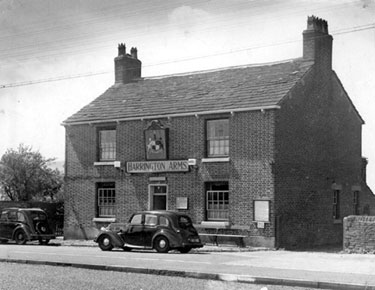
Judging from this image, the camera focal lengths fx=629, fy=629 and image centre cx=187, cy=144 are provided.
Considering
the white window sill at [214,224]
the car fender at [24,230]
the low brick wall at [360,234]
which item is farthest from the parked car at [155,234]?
the low brick wall at [360,234]

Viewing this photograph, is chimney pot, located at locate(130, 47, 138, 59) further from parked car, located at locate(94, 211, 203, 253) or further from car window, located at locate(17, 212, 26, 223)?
parked car, located at locate(94, 211, 203, 253)

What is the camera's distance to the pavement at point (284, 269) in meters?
13.6

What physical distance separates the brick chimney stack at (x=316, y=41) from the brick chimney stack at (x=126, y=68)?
32.1 feet

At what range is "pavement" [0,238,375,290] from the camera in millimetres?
13625

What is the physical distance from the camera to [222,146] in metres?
26.7

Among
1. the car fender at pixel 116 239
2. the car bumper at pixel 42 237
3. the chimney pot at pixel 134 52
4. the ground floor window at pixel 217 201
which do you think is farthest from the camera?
the chimney pot at pixel 134 52

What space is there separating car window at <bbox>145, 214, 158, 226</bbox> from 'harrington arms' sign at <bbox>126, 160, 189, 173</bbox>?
195 inches

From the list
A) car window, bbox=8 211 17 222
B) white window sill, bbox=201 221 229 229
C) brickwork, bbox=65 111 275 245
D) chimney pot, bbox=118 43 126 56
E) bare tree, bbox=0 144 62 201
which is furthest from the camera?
bare tree, bbox=0 144 62 201

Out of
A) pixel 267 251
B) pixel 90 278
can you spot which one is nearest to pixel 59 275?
pixel 90 278

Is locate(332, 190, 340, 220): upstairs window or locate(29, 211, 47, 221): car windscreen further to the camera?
locate(332, 190, 340, 220): upstairs window

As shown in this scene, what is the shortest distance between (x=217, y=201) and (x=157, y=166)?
3.35 meters

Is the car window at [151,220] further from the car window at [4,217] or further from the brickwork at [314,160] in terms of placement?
the car window at [4,217]

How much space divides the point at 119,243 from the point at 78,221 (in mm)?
8253

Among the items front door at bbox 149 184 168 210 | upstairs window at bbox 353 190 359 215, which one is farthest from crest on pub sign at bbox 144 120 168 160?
upstairs window at bbox 353 190 359 215
